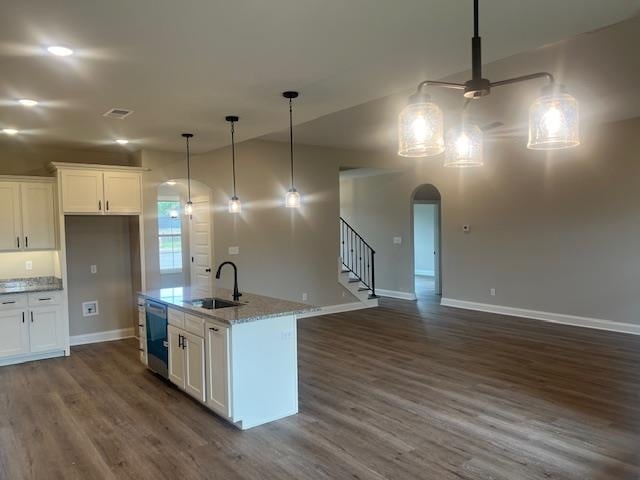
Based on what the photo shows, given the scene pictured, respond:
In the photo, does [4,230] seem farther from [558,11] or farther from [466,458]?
[558,11]

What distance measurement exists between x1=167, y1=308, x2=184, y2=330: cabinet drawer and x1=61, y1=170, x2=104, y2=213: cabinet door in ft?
7.92

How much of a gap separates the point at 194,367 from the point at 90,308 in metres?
3.24

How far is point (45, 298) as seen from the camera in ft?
18.5

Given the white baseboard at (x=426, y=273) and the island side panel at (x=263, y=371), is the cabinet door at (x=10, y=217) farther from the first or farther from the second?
the white baseboard at (x=426, y=273)

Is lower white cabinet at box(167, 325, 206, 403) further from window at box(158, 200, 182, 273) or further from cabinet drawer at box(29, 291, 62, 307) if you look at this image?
window at box(158, 200, 182, 273)

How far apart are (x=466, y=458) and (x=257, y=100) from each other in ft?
10.9

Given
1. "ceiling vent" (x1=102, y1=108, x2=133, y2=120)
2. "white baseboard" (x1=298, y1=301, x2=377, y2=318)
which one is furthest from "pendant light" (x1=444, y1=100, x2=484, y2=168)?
"white baseboard" (x1=298, y1=301, x2=377, y2=318)

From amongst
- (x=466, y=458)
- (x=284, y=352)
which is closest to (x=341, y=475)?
(x=466, y=458)

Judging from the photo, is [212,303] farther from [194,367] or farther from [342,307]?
[342,307]

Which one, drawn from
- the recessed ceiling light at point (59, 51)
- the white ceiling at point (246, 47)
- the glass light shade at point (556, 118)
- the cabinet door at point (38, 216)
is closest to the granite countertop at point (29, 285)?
the cabinet door at point (38, 216)

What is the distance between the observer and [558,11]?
2.46 meters

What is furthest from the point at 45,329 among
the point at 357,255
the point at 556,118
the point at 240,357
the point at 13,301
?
the point at 357,255

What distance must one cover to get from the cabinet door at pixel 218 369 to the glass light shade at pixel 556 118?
8.76ft

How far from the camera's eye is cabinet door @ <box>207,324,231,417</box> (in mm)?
3527
